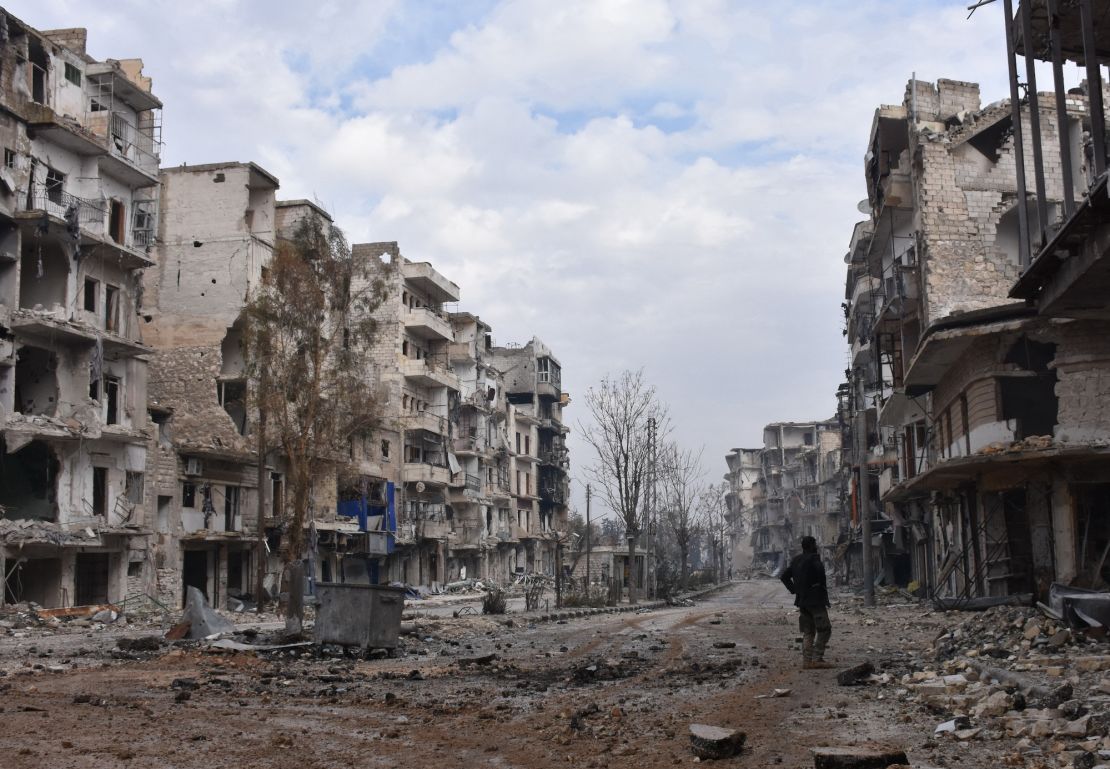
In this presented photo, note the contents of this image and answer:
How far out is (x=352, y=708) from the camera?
11633 millimetres

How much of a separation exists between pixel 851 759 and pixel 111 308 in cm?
3736

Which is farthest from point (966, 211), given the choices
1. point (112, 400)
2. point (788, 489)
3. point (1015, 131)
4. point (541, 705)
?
point (788, 489)

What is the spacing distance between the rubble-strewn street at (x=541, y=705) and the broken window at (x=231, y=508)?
2720 centimetres

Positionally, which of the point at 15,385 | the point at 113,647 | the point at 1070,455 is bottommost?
the point at 113,647

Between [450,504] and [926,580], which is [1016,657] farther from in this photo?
[450,504]

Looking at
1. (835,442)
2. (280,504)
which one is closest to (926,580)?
(280,504)

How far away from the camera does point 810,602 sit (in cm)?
1544

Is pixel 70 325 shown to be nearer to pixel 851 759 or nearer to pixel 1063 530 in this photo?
pixel 1063 530

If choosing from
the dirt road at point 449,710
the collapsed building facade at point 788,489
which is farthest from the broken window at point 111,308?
the collapsed building facade at point 788,489

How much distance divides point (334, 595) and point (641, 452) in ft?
112

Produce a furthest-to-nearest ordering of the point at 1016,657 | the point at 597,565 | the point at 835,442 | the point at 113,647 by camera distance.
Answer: the point at 835,442
the point at 597,565
the point at 113,647
the point at 1016,657

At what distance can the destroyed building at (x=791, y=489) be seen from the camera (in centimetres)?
11275

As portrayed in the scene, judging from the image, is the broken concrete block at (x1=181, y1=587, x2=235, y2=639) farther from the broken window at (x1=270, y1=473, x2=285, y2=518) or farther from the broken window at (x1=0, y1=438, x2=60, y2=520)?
the broken window at (x1=270, y1=473, x2=285, y2=518)

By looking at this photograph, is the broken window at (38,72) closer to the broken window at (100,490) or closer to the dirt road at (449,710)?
the broken window at (100,490)
